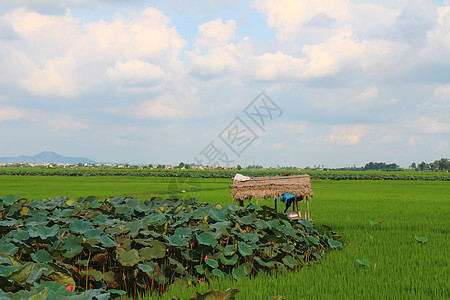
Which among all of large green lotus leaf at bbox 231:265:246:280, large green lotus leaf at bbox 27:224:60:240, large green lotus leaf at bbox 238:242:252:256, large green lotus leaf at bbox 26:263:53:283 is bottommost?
large green lotus leaf at bbox 231:265:246:280

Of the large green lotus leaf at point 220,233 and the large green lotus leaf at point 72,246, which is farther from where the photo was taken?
the large green lotus leaf at point 220,233

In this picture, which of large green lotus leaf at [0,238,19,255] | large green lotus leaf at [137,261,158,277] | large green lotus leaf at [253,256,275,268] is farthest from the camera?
large green lotus leaf at [253,256,275,268]

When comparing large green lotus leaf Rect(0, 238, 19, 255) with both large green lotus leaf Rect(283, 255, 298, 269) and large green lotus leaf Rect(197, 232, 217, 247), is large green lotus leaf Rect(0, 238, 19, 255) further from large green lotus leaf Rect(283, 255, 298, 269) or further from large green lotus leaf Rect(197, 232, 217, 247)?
large green lotus leaf Rect(283, 255, 298, 269)

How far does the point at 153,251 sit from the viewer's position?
3881 millimetres

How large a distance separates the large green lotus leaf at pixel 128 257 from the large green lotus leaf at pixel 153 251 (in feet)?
0.37

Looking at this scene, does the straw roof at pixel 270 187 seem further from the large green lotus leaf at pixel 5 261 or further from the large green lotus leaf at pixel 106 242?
the large green lotus leaf at pixel 5 261

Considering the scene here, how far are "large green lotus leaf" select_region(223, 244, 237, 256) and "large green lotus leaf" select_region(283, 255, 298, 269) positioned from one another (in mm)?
738

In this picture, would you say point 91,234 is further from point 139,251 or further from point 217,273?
point 217,273

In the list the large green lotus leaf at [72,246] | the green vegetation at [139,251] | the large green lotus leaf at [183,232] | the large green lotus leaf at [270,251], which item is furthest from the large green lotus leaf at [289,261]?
the large green lotus leaf at [72,246]

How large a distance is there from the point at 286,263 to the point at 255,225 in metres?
0.87

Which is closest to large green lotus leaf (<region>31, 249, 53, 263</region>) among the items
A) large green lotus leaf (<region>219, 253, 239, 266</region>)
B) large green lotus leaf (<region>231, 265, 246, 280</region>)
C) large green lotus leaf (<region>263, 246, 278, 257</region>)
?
large green lotus leaf (<region>219, 253, 239, 266</region>)

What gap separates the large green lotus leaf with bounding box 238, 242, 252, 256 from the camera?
430 cm

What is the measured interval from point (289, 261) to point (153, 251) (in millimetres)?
1827

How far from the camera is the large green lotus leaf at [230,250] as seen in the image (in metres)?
4.26
